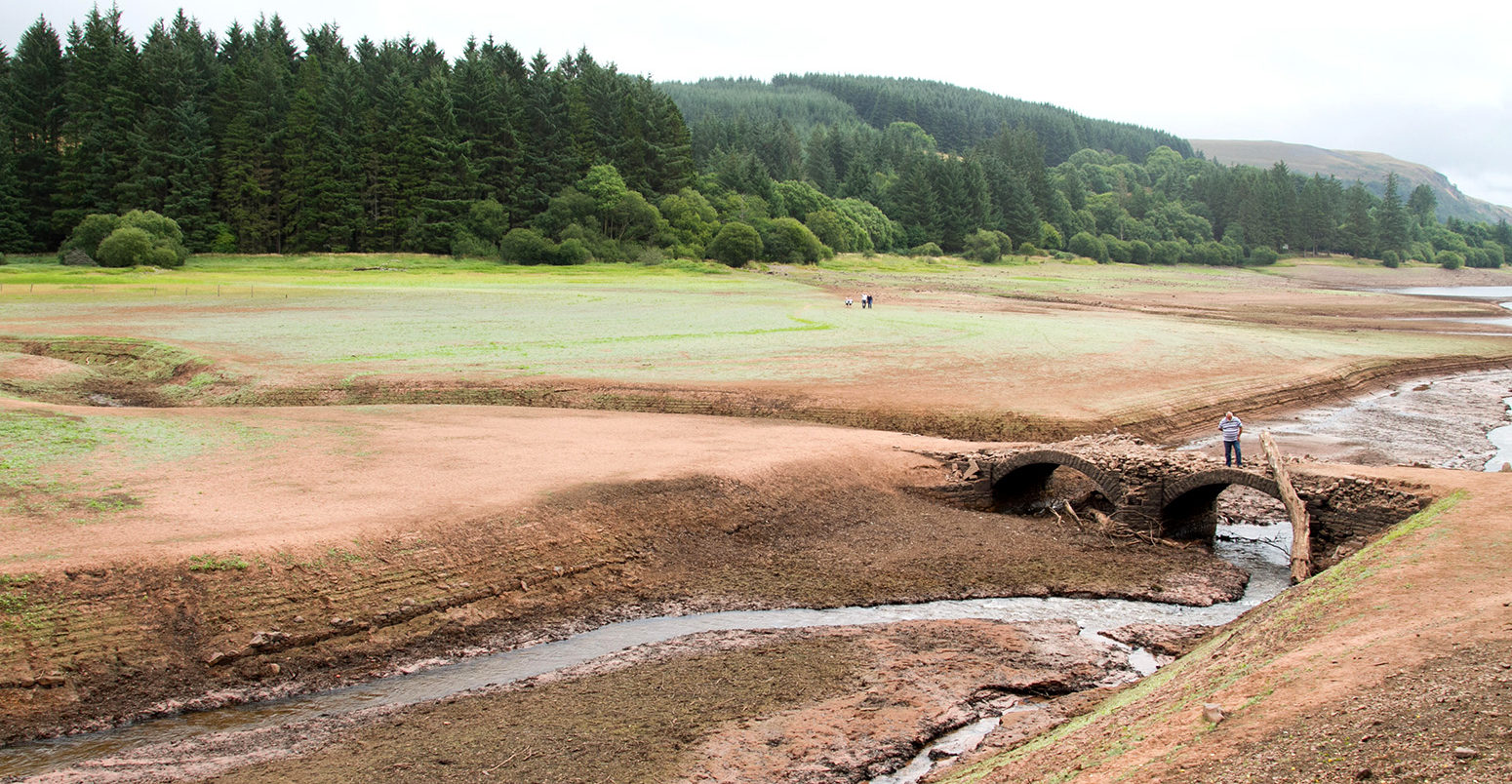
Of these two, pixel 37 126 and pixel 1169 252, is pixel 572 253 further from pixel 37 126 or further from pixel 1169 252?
pixel 1169 252

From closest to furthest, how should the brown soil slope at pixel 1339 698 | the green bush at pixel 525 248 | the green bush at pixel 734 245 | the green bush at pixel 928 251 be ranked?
the brown soil slope at pixel 1339 698 → the green bush at pixel 525 248 → the green bush at pixel 734 245 → the green bush at pixel 928 251

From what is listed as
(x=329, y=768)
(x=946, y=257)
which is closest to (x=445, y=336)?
(x=329, y=768)

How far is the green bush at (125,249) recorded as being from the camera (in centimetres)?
8362

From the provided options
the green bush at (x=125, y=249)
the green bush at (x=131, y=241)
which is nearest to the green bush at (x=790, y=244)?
the green bush at (x=131, y=241)

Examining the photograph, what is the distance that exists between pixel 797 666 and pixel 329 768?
698 centimetres

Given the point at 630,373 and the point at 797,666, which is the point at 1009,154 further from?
the point at 797,666

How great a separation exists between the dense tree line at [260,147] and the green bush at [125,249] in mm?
14018

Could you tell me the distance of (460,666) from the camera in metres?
16.5

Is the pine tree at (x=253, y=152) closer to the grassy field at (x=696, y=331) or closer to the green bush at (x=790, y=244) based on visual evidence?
the grassy field at (x=696, y=331)

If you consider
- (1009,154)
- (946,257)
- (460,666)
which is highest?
(1009,154)

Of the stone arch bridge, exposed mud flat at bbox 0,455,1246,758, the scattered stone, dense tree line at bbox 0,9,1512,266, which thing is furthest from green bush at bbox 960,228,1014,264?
the scattered stone

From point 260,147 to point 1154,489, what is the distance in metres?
102

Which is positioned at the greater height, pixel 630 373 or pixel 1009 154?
pixel 1009 154

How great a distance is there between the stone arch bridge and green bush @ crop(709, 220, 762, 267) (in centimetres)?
8551
